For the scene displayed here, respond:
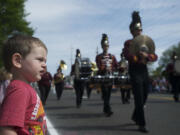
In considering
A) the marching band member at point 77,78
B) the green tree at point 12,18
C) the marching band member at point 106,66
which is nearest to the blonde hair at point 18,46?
the marching band member at point 106,66

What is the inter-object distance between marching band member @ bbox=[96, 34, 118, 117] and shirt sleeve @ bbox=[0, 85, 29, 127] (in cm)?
639

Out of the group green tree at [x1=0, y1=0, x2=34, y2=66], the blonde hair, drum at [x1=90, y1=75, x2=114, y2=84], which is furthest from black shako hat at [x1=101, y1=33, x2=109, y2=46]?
green tree at [x1=0, y1=0, x2=34, y2=66]

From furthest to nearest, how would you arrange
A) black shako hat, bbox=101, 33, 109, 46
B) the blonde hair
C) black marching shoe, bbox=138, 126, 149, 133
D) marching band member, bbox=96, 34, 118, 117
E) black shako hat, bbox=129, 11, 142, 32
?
1. black shako hat, bbox=101, 33, 109, 46
2. marching band member, bbox=96, 34, 118, 117
3. black shako hat, bbox=129, 11, 142, 32
4. black marching shoe, bbox=138, 126, 149, 133
5. the blonde hair

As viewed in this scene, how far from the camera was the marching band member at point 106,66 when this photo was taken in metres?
8.48

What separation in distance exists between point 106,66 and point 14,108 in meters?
6.50

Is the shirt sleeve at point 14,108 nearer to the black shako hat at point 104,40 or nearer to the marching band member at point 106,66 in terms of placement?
the marching band member at point 106,66

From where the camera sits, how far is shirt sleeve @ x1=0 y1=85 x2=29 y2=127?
6.72 feet

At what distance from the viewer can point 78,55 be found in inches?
446

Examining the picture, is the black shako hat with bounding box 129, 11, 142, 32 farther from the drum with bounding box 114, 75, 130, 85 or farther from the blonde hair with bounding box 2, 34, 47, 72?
the blonde hair with bounding box 2, 34, 47, 72

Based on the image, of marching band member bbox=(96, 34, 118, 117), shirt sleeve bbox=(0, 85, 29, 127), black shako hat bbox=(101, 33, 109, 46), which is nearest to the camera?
shirt sleeve bbox=(0, 85, 29, 127)

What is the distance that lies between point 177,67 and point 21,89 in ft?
44.0

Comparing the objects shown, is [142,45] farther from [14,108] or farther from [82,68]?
[14,108]

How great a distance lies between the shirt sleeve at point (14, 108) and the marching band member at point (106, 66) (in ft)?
21.0

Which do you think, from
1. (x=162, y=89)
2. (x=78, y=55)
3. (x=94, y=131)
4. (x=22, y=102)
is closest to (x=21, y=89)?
(x=22, y=102)
